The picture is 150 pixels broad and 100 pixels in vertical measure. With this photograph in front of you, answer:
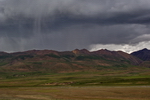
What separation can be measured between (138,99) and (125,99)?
416 centimetres

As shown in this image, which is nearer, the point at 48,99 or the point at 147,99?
the point at 147,99

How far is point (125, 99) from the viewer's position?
68438 mm

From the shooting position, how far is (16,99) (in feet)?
237

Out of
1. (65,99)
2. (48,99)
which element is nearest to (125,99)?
(65,99)

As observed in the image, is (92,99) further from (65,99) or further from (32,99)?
(32,99)

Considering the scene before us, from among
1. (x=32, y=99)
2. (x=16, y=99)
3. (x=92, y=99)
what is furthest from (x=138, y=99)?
(x=16, y=99)

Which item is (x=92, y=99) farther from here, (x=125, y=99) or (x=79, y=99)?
(x=125, y=99)

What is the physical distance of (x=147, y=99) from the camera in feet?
218

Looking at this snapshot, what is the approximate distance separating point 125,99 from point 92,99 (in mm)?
10994

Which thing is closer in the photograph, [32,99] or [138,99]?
[138,99]

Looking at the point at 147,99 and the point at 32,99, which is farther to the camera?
the point at 32,99

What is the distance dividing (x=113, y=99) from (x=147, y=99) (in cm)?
1089

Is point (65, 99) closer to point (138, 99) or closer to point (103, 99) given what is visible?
point (103, 99)

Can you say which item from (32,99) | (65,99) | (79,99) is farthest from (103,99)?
(32,99)
